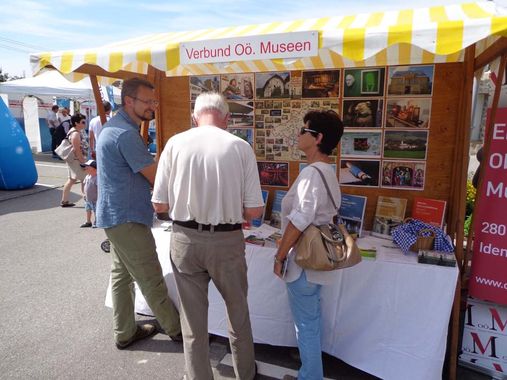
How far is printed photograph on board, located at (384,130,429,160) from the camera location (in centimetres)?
265

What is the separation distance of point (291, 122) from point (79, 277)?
2.70 meters

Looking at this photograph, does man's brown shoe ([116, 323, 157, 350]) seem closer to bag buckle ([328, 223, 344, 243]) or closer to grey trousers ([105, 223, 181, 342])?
grey trousers ([105, 223, 181, 342])

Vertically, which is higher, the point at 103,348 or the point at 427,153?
the point at 427,153

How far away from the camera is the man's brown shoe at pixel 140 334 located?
2.66 meters

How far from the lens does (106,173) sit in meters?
2.30

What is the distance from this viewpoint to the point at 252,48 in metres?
2.04

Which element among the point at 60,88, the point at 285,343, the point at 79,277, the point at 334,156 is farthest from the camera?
the point at 60,88

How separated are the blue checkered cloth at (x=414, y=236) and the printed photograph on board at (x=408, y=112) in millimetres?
710

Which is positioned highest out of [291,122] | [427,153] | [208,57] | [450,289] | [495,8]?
[495,8]

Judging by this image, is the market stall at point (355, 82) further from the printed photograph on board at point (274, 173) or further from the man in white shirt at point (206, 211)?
the man in white shirt at point (206, 211)

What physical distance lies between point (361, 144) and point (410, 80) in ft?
1.81

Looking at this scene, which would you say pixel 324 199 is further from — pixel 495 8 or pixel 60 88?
pixel 60 88

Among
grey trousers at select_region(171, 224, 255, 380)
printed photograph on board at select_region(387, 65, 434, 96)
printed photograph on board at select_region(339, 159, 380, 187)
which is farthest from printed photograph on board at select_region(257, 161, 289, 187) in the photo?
grey trousers at select_region(171, 224, 255, 380)

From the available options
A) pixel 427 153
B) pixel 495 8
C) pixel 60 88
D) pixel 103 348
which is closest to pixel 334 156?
pixel 427 153
